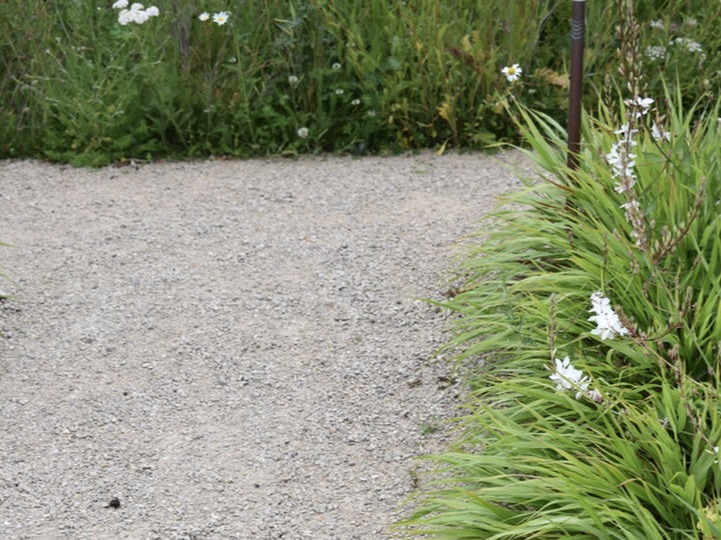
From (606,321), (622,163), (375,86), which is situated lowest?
(375,86)

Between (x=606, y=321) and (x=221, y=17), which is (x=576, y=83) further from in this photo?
(x=221, y=17)

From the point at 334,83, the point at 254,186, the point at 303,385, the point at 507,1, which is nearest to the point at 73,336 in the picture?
the point at 303,385

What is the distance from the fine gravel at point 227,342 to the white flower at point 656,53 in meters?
0.98

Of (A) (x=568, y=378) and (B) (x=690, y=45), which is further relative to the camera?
(B) (x=690, y=45)

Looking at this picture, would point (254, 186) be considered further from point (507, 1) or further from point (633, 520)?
point (633, 520)

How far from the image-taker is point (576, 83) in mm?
3973

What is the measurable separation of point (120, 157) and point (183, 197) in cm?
63

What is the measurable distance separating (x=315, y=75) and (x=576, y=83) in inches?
82.0

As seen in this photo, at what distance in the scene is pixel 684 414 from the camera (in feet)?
8.96

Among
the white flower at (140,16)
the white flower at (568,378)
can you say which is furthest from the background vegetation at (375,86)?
the white flower at (568,378)

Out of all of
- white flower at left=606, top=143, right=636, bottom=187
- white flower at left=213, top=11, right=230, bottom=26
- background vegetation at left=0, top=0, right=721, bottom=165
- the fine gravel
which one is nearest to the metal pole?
white flower at left=606, top=143, right=636, bottom=187

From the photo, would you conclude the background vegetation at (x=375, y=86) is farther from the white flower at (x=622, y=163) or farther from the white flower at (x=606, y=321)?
the white flower at (x=606, y=321)

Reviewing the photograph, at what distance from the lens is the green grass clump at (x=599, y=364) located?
8.60 feet

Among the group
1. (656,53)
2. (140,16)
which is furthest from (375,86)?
(656,53)
